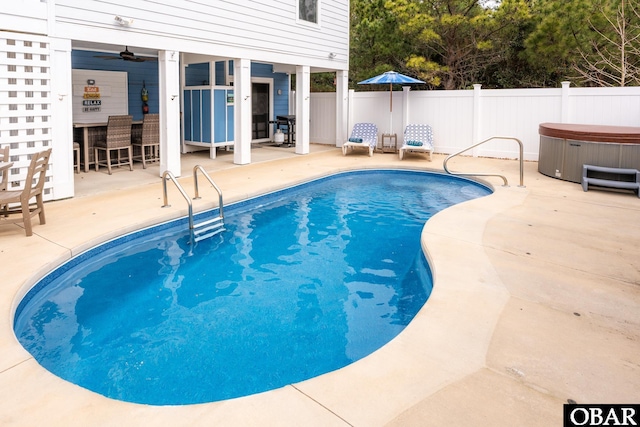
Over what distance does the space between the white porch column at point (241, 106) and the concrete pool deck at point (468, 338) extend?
396 cm

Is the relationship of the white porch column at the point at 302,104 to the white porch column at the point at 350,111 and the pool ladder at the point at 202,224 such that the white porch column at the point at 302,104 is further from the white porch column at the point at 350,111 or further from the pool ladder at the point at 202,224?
the pool ladder at the point at 202,224

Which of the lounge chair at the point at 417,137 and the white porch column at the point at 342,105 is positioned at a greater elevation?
the white porch column at the point at 342,105

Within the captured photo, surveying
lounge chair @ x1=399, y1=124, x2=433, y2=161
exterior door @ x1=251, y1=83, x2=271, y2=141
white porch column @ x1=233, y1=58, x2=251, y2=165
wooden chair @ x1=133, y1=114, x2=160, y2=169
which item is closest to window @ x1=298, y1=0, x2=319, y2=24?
white porch column @ x1=233, y1=58, x2=251, y2=165

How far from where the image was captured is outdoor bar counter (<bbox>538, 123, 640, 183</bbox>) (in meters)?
7.32

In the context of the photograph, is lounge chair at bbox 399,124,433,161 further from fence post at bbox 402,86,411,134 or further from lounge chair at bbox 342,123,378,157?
lounge chair at bbox 342,123,378,157

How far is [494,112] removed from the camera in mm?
11156

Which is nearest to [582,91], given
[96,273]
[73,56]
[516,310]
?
[516,310]

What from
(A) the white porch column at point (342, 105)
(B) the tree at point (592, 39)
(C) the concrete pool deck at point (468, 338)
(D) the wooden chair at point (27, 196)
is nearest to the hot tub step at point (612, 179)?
(C) the concrete pool deck at point (468, 338)

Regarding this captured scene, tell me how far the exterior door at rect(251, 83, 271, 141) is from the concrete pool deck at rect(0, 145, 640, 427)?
8.28 meters

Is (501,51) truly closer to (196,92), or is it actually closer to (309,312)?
(196,92)

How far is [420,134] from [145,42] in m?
6.78

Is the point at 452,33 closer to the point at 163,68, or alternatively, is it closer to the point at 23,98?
the point at 163,68

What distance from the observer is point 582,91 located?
32.3 ft

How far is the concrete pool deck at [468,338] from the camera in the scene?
2.29m
